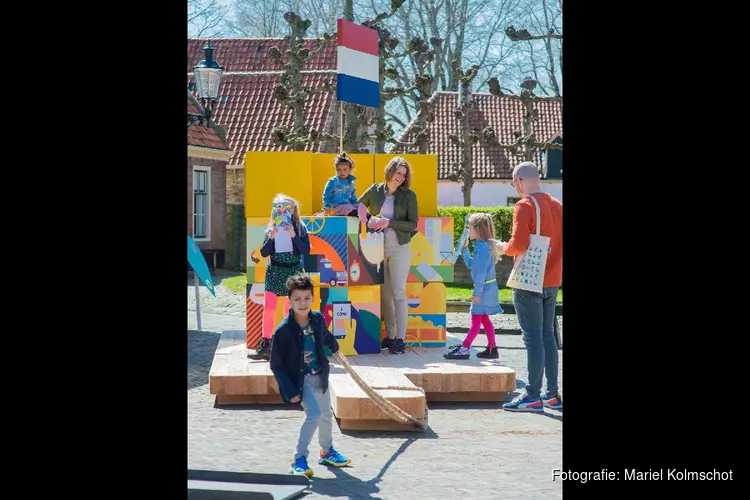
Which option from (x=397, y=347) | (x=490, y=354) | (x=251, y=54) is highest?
(x=251, y=54)

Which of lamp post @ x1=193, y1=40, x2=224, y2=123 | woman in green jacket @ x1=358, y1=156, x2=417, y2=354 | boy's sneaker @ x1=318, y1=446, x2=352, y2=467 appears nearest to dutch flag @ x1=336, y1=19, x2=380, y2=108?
woman in green jacket @ x1=358, y1=156, x2=417, y2=354

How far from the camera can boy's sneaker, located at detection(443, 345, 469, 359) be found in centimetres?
954

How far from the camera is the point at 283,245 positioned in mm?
9039

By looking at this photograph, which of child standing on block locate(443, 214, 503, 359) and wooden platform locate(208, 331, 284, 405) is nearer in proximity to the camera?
wooden platform locate(208, 331, 284, 405)

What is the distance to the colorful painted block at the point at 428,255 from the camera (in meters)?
10.5

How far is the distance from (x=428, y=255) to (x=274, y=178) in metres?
1.68

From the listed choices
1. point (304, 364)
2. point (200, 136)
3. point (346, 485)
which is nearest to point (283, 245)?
point (304, 364)

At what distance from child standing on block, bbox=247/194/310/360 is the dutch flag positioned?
167 centimetres

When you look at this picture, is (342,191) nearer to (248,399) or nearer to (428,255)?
(428,255)

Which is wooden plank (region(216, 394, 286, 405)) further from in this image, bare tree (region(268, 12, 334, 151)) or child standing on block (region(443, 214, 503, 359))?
bare tree (region(268, 12, 334, 151))

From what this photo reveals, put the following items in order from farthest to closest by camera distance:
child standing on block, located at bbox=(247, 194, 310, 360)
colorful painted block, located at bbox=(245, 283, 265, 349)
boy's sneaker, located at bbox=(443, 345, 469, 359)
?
colorful painted block, located at bbox=(245, 283, 265, 349) < boy's sneaker, located at bbox=(443, 345, 469, 359) < child standing on block, located at bbox=(247, 194, 310, 360)

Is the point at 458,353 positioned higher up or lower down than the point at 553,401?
higher up
